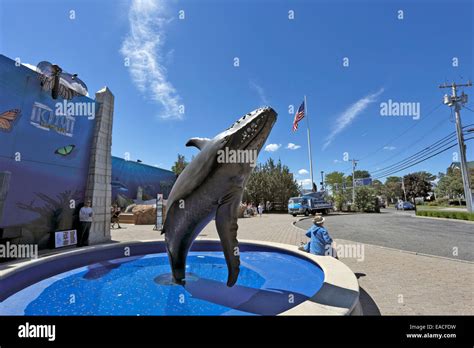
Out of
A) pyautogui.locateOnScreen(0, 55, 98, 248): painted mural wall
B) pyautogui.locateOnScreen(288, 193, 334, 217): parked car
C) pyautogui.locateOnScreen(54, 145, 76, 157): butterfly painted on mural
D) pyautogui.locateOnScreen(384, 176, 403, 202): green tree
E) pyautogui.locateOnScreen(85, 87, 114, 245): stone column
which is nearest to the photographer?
pyautogui.locateOnScreen(0, 55, 98, 248): painted mural wall

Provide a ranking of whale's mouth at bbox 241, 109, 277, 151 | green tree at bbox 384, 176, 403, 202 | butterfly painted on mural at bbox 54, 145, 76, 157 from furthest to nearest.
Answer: green tree at bbox 384, 176, 403, 202 → butterfly painted on mural at bbox 54, 145, 76, 157 → whale's mouth at bbox 241, 109, 277, 151

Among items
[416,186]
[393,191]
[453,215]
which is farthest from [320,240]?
[393,191]

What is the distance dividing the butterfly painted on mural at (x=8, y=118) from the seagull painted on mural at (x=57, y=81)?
1.70 metres

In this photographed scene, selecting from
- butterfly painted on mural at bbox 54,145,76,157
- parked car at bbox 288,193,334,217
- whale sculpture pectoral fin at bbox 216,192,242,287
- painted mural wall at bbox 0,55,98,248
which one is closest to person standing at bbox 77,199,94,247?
painted mural wall at bbox 0,55,98,248

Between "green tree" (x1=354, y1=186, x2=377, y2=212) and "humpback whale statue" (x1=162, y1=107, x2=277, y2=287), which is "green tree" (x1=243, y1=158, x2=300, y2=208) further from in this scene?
"humpback whale statue" (x1=162, y1=107, x2=277, y2=287)

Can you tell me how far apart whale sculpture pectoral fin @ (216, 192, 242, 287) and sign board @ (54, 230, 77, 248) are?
946 cm

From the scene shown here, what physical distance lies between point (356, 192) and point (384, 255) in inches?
1465

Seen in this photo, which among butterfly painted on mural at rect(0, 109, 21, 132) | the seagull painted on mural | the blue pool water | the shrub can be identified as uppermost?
the seagull painted on mural

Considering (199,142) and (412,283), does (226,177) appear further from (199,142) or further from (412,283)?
(412,283)

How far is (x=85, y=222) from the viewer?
36.3 feet

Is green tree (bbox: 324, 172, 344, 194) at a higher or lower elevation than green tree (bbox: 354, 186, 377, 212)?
higher

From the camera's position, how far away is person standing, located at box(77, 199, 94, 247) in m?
11.0
